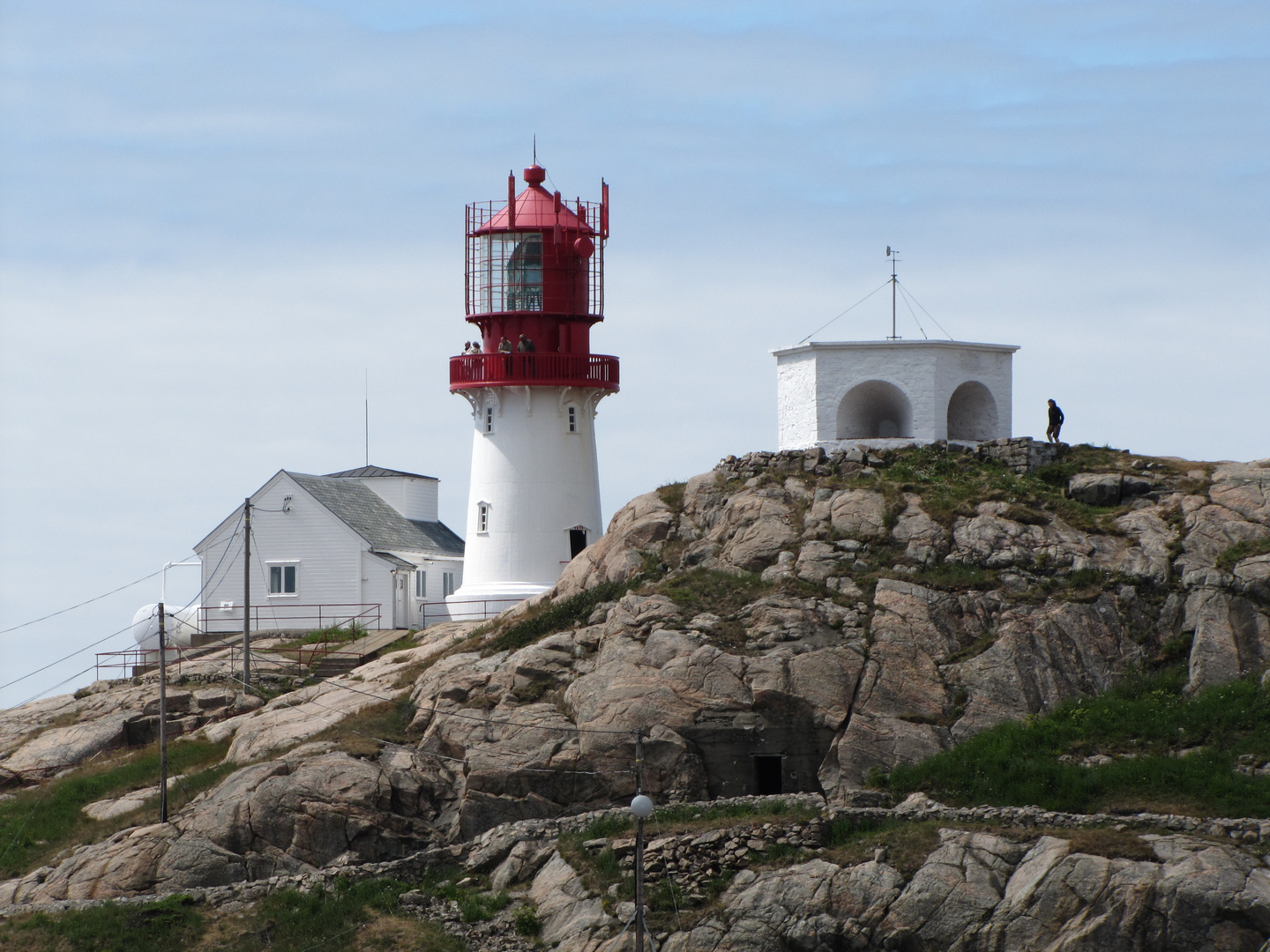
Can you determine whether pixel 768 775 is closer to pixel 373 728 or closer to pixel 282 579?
pixel 373 728

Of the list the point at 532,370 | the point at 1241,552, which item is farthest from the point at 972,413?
the point at 532,370

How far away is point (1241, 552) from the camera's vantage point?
129 feet

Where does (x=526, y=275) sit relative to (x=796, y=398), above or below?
above

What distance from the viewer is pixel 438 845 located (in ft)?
120

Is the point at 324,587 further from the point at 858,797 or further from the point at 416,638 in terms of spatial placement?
the point at 858,797

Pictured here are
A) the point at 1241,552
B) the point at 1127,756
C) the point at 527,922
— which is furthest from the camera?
the point at 1241,552

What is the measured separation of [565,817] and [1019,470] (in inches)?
612

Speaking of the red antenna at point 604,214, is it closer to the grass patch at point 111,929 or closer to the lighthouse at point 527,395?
the lighthouse at point 527,395

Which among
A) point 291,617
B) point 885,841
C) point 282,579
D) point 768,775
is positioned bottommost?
point 885,841

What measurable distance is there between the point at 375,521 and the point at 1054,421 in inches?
912

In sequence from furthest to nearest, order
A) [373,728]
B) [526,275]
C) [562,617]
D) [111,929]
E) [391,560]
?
[391,560], [526,275], [562,617], [373,728], [111,929]

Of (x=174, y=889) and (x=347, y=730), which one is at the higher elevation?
(x=347, y=730)

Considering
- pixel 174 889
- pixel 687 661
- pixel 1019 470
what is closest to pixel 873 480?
pixel 1019 470

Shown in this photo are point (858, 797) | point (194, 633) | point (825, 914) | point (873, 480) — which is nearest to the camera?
point (825, 914)
